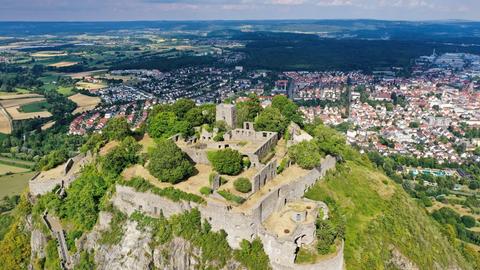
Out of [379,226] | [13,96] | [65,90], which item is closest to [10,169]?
[379,226]

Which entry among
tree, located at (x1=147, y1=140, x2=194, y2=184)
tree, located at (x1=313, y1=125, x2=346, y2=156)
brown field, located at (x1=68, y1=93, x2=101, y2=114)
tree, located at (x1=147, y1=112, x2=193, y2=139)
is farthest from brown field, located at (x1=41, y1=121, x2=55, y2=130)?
tree, located at (x1=313, y1=125, x2=346, y2=156)

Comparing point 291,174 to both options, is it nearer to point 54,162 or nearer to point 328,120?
point 54,162

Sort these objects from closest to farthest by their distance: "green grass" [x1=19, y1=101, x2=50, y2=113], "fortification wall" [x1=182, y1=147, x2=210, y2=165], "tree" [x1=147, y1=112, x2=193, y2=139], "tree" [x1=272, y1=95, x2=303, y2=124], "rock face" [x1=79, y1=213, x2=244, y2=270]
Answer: "rock face" [x1=79, y1=213, x2=244, y2=270] < "fortification wall" [x1=182, y1=147, x2=210, y2=165] < "tree" [x1=147, y1=112, x2=193, y2=139] < "tree" [x1=272, y1=95, x2=303, y2=124] < "green grass" [x1=19, y1=101, x2=50, y2=113]

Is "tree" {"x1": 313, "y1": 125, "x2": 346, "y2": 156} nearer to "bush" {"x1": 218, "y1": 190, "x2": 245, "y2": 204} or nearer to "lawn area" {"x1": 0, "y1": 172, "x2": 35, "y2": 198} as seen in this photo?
"bush" {"x1": 218, "y1": 190, "x2": 245, "y2": 204}

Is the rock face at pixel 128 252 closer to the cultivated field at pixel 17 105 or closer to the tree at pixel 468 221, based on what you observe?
the tree at pixel 468 221

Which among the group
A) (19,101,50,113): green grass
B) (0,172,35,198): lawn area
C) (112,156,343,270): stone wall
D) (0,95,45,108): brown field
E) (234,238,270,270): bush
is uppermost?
(112,156,343,270): stone wall

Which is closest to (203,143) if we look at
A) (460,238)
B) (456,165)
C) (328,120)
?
(460,238)

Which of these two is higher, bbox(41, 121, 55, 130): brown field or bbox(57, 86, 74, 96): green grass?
bbox(41, 121, 55, 130): brown field
